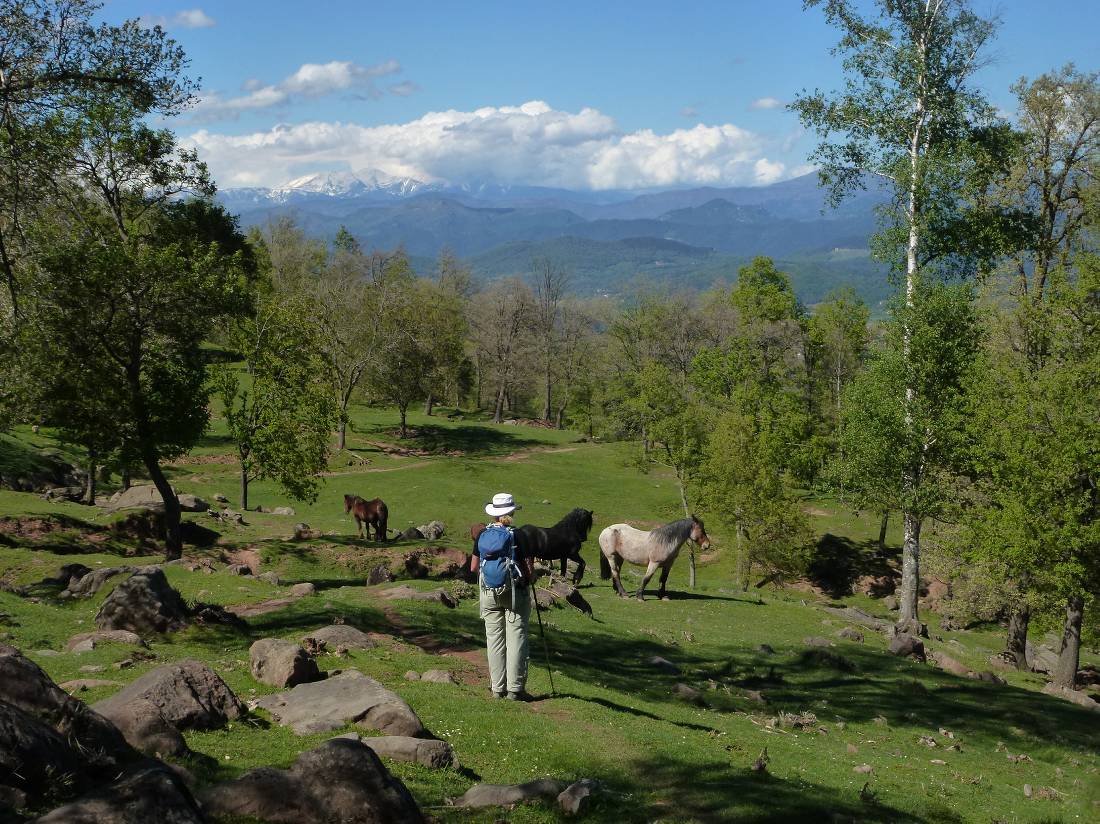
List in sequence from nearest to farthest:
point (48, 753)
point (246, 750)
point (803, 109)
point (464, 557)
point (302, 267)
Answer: point (48, 753), point (246, 750), point (464, 557), point (803, 109), point (302, 267)

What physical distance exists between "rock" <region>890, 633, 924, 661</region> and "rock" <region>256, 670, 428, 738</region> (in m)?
23.0

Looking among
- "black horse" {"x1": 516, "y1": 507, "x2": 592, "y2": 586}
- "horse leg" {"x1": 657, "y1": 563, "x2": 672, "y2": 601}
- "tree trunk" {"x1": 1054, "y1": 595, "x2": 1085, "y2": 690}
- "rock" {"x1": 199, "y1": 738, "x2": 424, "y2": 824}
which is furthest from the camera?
"horse leg" {"x1": 657, "y1": 563, "x2": 672, "y2": 601}

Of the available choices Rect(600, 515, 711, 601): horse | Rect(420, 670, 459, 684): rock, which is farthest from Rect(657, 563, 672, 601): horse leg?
Rect(420, 670, 459, 684): rock

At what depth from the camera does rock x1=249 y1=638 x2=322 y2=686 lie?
15.3 metres

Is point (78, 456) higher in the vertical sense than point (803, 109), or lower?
lower

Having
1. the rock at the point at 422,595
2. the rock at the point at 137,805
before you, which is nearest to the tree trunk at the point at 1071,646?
the rock at the point at 422,595

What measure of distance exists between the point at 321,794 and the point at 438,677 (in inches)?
328

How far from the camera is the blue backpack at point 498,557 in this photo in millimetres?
15359

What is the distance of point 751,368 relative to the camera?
68750 millimetres

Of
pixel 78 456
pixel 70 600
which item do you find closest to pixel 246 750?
pixel 70 600

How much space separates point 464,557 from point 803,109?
28071mm

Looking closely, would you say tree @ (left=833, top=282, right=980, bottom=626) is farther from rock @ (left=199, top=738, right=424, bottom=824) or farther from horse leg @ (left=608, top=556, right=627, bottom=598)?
rock @ (left=199, top=738, right=424, bottom=824)

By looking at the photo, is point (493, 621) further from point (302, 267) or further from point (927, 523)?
point (302, 267)

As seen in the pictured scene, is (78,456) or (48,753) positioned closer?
(48,753)
